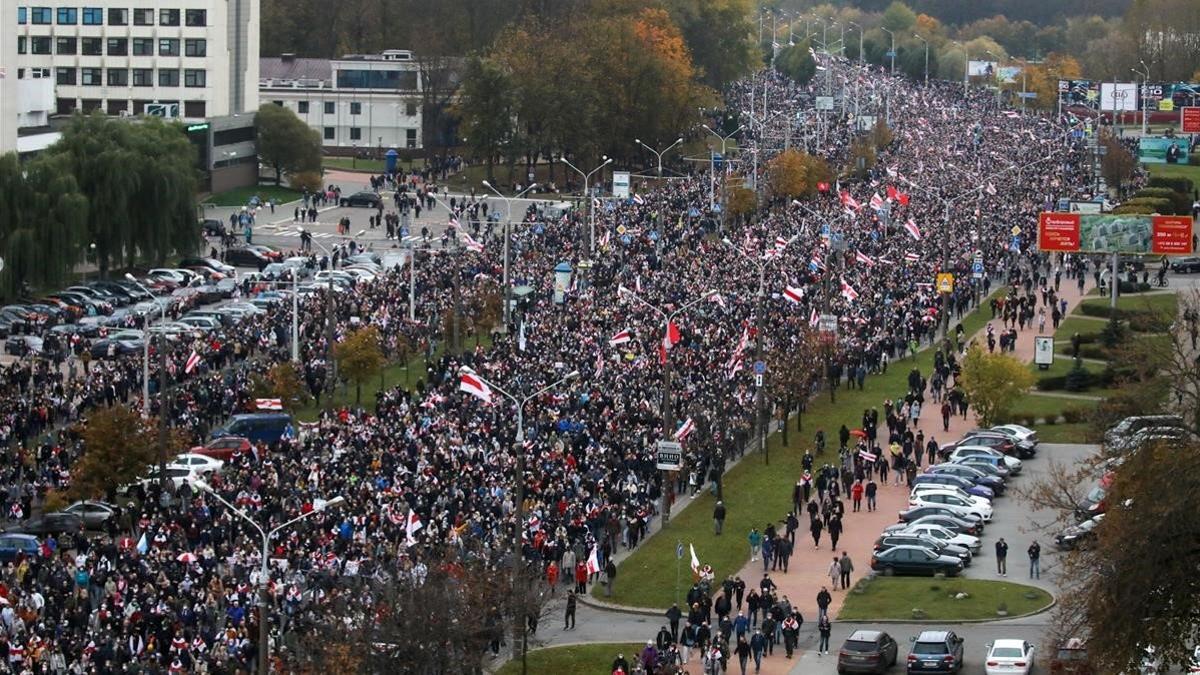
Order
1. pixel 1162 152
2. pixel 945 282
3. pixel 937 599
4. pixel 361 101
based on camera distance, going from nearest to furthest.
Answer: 1. pixel 937 599
2. pixel 945 282
3. pixel 361 101
4. pixel 1162 152

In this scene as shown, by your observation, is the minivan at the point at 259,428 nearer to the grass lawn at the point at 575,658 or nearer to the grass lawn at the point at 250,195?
the grass lawn at the point at 575,658

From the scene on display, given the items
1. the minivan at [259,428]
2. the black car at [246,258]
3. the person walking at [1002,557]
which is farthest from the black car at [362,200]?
the person walking at [1002,557]

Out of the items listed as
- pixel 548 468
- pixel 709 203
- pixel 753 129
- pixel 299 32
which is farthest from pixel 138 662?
pixel 299 32

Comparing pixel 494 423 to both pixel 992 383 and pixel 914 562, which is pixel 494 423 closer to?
pixel 914 562

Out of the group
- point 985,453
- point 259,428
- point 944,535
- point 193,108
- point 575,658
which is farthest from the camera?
point 193,108

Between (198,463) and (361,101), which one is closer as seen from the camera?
(198,463)

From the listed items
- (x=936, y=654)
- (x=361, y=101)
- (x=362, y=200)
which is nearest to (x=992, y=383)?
(x=936, y=654)

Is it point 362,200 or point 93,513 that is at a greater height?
point 362,200

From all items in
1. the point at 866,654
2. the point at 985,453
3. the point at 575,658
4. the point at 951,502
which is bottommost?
the point at 575,658
